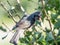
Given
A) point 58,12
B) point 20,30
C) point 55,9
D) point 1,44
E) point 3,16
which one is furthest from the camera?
point 3,16

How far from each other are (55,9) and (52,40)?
199 millimetres

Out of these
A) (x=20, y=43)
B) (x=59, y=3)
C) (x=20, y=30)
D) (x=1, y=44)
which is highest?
(x=1, y=44)

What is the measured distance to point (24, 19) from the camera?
46.8 inches

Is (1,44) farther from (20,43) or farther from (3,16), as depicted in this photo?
(20,43)

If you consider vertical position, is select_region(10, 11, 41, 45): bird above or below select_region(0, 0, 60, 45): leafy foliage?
below

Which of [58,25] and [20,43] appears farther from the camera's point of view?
[20,43]

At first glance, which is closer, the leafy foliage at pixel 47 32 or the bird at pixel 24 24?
the bird at pixel 24 24

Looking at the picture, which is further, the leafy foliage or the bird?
the leafy foliage

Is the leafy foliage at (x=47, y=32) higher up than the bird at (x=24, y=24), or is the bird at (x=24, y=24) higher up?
the leafy foliage at (x=47, y=32)

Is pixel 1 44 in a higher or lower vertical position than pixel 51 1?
higher

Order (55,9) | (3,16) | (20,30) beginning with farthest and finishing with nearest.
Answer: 1. (3,16)
2. (55,9)
3. (20,30)

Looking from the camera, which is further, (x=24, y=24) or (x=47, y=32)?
(x=47, y=32)

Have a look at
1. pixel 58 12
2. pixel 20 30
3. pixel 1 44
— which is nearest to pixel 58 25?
pixel 58 12

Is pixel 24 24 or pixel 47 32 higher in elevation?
pixel 47 32
